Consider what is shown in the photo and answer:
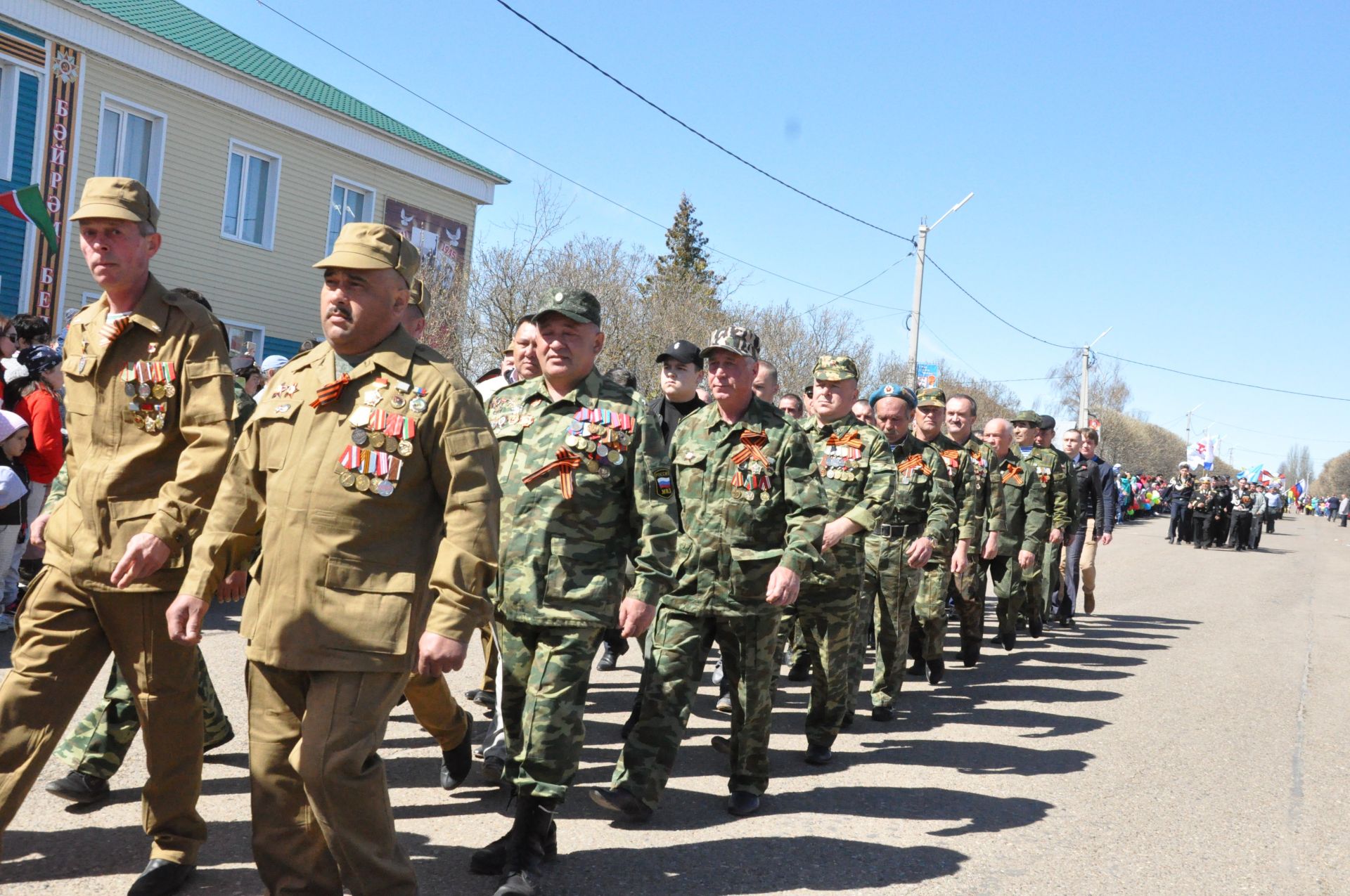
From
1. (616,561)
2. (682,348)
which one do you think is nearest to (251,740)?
(616,561)

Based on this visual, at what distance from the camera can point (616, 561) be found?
481 centimetres

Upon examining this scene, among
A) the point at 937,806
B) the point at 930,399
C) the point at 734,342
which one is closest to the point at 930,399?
the point at 930,399

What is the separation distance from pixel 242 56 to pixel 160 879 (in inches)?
851

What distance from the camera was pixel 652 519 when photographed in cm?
471

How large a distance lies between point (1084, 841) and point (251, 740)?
3.83 meters

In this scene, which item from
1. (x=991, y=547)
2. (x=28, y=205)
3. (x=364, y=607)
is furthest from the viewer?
(x=28, y=205)

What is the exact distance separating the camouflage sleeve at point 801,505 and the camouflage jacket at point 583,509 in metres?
0.97

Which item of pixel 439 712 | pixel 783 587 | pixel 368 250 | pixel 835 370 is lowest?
pixel 439 712

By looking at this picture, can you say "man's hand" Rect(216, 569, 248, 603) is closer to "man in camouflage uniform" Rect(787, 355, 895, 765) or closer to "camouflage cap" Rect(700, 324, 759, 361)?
"camouflage cap" Rect(700, 324, 759, 361)

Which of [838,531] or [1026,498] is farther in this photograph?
[1026,498]

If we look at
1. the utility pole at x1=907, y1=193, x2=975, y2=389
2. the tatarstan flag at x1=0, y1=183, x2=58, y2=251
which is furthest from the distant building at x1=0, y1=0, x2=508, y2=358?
the utility pole at x1=907, y1=193, x2=975, y2=389

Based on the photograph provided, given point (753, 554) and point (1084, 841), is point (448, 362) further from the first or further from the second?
point (1084, 841)

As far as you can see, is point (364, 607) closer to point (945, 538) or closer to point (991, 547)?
point (945, 538)

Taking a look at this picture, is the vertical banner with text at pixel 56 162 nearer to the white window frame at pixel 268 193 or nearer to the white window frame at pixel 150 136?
the white window frame at pixel 150 136
